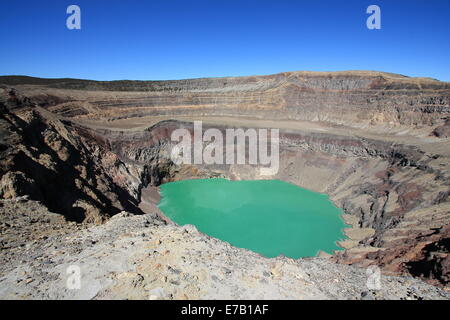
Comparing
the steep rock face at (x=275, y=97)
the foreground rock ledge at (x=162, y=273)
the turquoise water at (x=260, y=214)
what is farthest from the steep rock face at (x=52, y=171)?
the steep rock face at (x=275, y=97)

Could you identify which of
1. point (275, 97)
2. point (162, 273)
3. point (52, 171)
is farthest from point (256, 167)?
point (162, 273)

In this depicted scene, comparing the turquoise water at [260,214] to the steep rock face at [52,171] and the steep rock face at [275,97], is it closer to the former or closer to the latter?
the steep rock face at [52,171]

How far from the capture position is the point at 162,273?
684cm

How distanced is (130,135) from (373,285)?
2924 cm

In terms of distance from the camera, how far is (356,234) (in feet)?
72.2

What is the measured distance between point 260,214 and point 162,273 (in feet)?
64.9

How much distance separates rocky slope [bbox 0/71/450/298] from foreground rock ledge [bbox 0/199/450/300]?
63 millimetres

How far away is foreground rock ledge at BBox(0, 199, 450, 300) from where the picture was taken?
6.23 m

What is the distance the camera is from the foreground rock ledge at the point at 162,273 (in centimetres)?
623

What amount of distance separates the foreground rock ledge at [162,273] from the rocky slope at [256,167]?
0.06 m

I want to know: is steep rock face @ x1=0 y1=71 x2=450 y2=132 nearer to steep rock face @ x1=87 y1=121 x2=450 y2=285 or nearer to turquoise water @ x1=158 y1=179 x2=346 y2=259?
steep rock face @ x1=87 y1=121 x2=450 y2=285

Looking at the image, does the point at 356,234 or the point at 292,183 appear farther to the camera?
the point at 292,183
